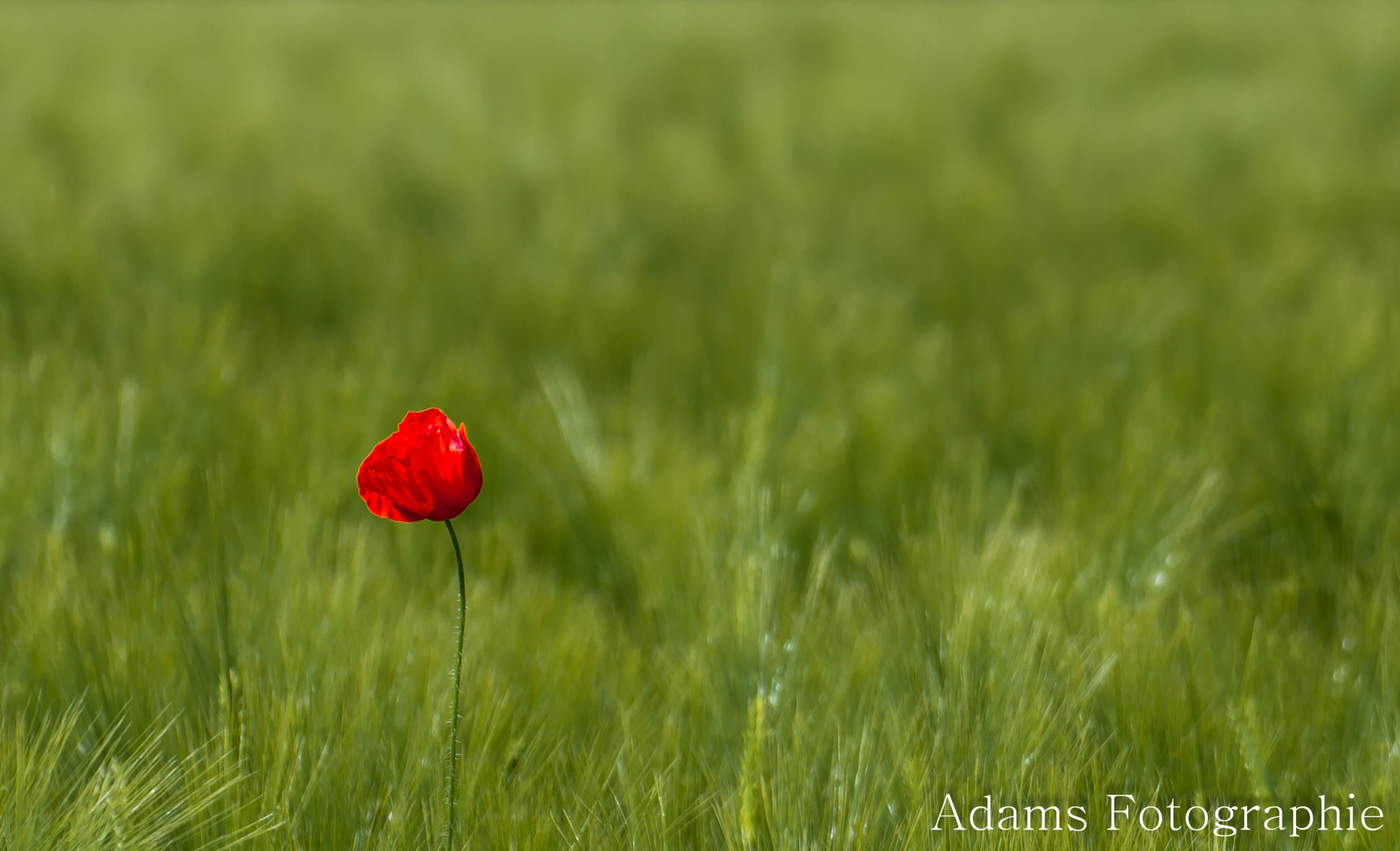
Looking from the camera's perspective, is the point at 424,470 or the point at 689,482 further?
the point at 689,482

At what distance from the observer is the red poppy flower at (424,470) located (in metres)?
0.57

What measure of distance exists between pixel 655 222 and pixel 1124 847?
4.40 feet

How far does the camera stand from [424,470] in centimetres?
57

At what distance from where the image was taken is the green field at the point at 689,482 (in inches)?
25.3

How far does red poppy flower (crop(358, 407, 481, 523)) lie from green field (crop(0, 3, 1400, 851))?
0.14m

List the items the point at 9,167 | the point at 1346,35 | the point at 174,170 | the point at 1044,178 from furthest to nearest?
1. the point at 1346,35
2. the point at 1044,178
3. the point at 174,170
4. the point at 9,167

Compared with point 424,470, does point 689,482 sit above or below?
below

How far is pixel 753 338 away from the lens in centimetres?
132

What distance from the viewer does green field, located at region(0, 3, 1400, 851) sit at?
0.64 metres

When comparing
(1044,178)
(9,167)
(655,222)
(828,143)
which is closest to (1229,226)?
(1044,178)

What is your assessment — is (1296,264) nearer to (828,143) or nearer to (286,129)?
(828,143)

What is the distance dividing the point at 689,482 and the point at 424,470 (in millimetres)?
418

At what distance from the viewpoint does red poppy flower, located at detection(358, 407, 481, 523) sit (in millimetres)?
567

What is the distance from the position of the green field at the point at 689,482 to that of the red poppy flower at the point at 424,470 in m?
0.14
